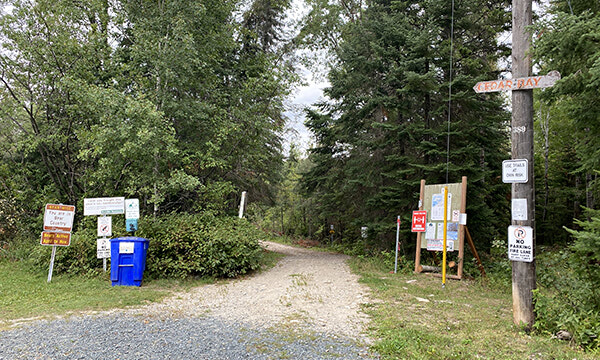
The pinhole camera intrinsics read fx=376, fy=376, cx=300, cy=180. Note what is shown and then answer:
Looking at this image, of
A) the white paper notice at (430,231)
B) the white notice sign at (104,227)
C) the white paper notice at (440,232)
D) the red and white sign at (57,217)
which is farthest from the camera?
the white paper notice at (430,231)

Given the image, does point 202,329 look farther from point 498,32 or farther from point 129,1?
point 498,32

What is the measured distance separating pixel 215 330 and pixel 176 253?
4.89 m

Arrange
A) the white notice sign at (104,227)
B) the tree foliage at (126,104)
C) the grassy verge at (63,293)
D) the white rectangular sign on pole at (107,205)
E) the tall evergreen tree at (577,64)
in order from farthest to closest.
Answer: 1. the tree foliage at (126,104)
2. the white rectangular sign on pole at (107,205)
3. the white notice sign at (104,227)
4. the grassy verge at (63,293)
5. the tall evergreen tree at (577,64)

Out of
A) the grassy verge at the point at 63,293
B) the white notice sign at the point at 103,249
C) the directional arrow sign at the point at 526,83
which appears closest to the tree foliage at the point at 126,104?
the white notice sign at the point at 103,249

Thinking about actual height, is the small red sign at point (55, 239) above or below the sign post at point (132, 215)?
below

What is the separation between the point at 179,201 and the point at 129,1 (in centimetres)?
687

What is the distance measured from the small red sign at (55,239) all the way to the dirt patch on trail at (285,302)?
3439mm

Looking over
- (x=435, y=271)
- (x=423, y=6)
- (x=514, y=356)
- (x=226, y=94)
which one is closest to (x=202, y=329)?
(x=514, y=356)

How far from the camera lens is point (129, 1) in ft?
40.9

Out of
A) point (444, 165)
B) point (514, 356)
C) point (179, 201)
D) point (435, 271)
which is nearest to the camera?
point (514, 356)

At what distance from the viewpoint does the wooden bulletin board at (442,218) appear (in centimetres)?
945

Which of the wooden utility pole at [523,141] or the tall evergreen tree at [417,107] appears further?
the tall evergreen tree at [417,107]

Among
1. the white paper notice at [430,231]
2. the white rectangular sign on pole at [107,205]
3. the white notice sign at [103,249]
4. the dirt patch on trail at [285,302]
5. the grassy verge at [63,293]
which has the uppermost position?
the white rectangular sign on pole at [107,205]

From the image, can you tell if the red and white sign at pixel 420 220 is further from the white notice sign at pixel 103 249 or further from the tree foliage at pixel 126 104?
the white notice sign at pixel 103 249
